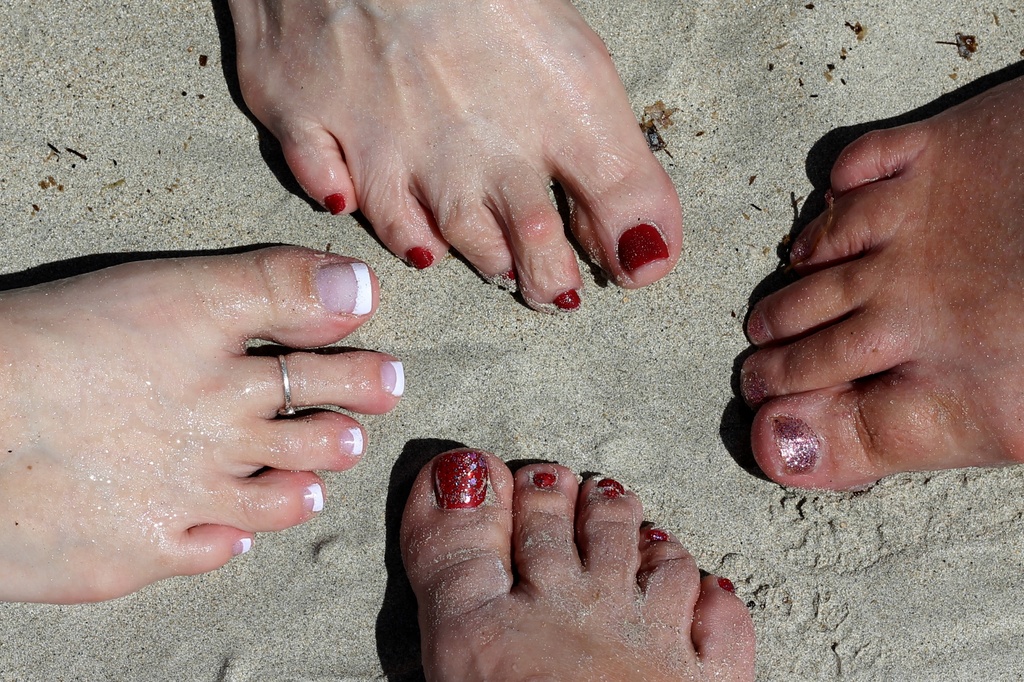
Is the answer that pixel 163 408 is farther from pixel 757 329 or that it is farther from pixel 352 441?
pixel 757 329

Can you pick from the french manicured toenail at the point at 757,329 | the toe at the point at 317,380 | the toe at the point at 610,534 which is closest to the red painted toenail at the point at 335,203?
the toe at the point at 317,380

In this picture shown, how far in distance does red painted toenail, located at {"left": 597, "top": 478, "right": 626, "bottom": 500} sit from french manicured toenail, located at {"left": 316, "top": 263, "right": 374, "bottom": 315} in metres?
0.66

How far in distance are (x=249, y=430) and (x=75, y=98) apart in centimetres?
86

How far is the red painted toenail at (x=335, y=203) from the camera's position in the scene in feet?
7.14

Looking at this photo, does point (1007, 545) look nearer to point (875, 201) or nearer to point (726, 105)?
point (875, 201)

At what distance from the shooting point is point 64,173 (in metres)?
2.26

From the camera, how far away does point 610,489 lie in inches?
87.6

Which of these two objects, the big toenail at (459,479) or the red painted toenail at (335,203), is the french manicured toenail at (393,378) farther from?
the red painted toenail at (335,203)

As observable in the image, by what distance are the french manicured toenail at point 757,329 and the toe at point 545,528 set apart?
20.7 inches

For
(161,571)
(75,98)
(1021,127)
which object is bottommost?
(161,571)

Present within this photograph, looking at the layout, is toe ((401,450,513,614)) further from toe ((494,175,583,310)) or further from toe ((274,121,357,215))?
toe ((274,121,357,215))

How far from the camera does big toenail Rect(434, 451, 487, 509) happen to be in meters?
2.17

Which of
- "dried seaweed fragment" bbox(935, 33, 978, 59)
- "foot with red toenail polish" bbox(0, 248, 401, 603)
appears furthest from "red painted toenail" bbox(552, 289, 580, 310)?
"dried seaweed fragment" bbox(935, 33, 978, 59)

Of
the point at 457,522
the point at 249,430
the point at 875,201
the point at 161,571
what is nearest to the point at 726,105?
the point at 875,201
